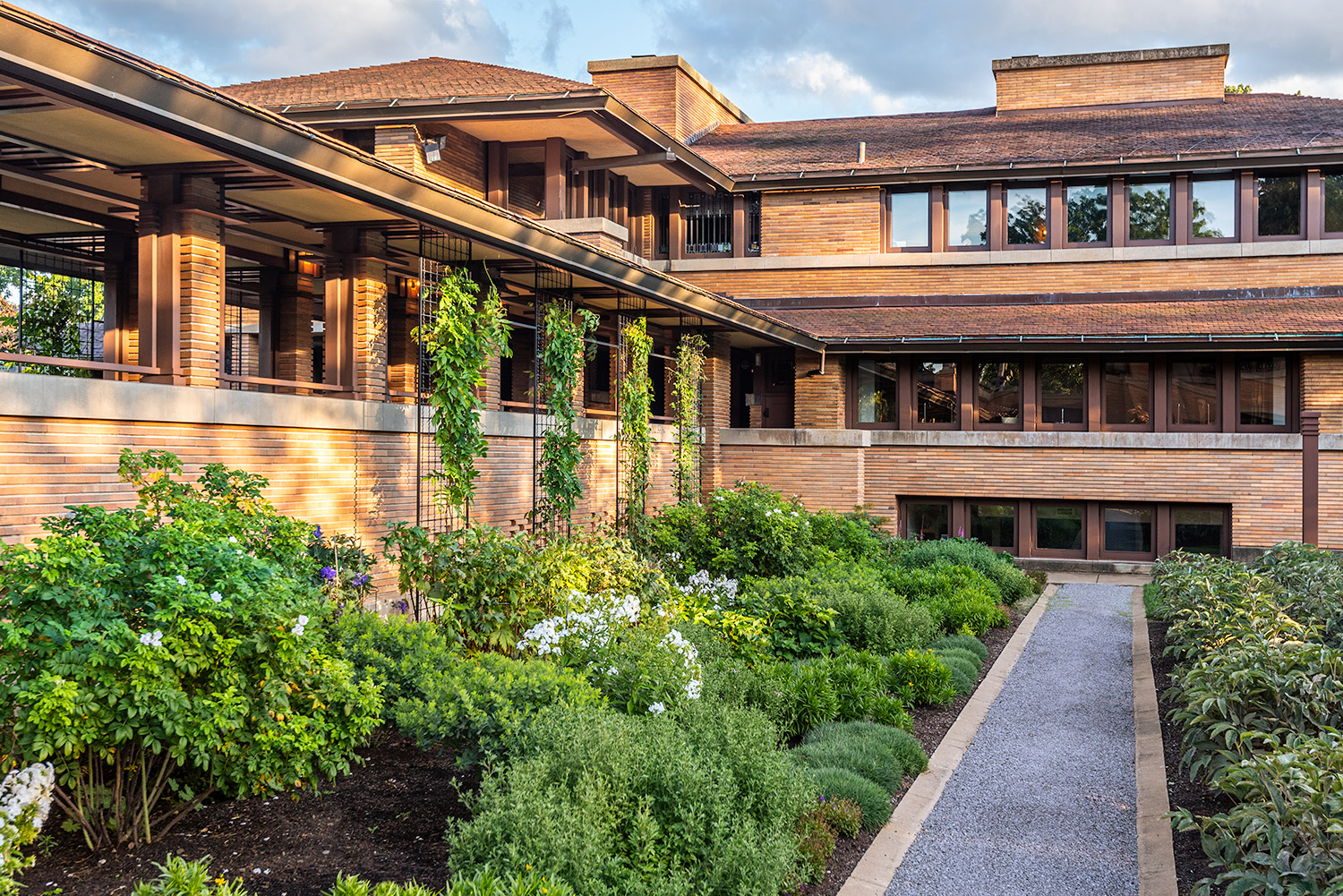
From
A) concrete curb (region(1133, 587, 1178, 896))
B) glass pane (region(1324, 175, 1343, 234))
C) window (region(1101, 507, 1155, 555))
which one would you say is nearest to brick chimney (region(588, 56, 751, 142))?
window (region(1101, 507, 1155, 555))

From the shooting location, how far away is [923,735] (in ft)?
27.6

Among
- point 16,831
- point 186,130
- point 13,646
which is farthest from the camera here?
point 186,130

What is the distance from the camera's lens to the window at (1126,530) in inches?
783

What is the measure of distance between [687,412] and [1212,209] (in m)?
12.4

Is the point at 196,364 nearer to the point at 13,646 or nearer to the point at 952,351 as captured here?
the point at 13,646

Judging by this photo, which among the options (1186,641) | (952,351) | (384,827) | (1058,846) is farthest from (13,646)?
(952,351)

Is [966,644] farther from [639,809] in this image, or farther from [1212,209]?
[1212,209]

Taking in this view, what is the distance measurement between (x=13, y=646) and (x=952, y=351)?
17498mm

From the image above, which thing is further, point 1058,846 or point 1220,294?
point 1220,294

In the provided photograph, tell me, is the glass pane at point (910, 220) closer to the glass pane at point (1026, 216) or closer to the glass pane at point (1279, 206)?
the glass pane at point (1026, 216)

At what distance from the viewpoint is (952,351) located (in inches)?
774

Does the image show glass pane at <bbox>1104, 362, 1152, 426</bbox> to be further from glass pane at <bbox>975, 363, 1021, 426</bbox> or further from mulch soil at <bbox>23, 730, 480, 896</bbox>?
mulch soil at <bbox>23, 730, 480, 896</bbox>

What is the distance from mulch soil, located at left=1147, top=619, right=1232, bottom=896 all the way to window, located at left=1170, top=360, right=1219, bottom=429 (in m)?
11.3

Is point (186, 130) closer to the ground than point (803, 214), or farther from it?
closer to the ground
